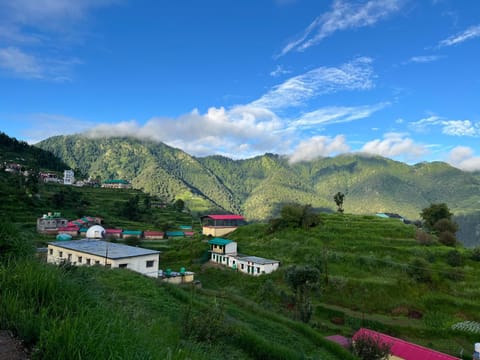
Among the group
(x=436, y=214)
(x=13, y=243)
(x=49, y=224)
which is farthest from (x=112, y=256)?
(x=436, y=214)

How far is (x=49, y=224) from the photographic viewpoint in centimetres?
6012

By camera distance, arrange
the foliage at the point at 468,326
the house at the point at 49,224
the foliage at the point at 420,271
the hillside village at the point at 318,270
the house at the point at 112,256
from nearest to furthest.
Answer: the hillside village at the point at 318,270
the house at the point at 112,256
the foliage at the point at 468,326
the foliage at the point at 420,271
the house at the point at 49,224

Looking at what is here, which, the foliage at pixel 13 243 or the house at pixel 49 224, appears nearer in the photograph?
the foliage at pixel 13 243

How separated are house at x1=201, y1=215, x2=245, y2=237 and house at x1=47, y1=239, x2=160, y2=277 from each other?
3146 centimetres

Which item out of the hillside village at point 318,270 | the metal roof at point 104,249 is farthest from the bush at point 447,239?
the metal roof at point 104,249

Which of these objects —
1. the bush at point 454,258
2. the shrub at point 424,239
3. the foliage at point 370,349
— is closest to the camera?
the foliage at point 370,349

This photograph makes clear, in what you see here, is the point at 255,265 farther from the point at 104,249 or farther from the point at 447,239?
the point at 447,239

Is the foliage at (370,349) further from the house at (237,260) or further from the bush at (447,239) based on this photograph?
the bush at (447,239)

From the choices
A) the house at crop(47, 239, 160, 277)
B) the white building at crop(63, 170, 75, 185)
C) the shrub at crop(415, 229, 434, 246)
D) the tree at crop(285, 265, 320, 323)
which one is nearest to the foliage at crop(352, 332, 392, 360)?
the tree at crop(285, 265, 320, 323)

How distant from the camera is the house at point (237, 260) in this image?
39344 millimetres

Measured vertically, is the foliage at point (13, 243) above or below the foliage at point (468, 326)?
above

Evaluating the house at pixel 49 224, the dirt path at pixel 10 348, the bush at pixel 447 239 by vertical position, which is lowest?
the house at pixel 49 224

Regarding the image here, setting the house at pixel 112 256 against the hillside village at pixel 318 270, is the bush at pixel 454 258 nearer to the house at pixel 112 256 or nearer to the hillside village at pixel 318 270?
the hillside village at pixel 318 270

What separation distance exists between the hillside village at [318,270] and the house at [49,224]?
0.57 feet
